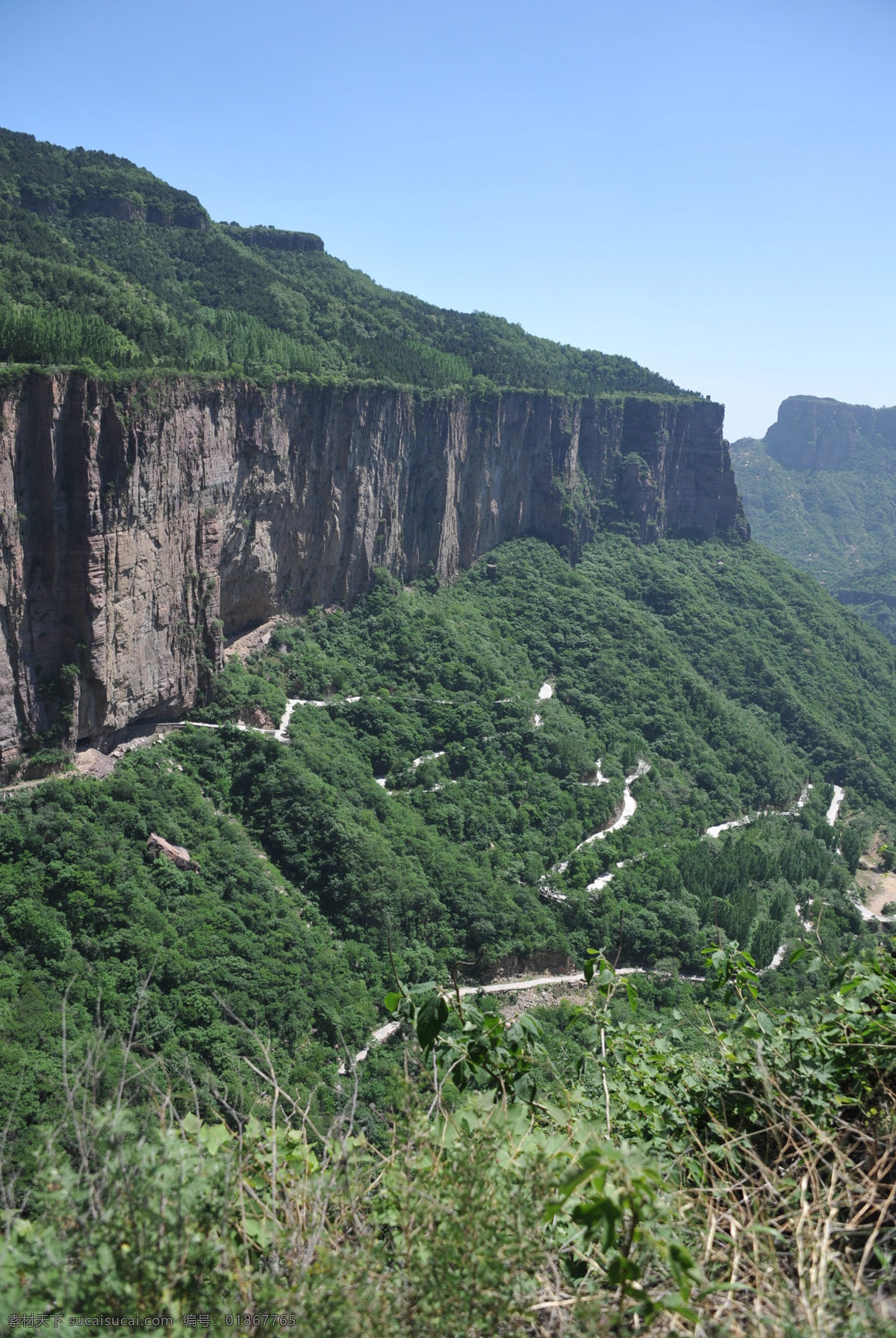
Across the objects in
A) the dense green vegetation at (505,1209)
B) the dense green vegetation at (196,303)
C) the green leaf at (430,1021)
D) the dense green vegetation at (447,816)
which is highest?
the dense green vegetation at (196,303)

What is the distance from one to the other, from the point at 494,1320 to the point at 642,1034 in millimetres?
4961

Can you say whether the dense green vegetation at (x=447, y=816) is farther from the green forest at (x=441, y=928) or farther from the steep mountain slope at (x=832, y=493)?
the steep mountain slope at (x=832, y=493)

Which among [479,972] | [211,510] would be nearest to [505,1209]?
[479,972]

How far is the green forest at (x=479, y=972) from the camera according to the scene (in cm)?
551

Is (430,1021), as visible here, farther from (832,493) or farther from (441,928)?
(832,493)

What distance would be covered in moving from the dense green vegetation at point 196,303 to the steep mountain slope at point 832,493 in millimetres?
73930

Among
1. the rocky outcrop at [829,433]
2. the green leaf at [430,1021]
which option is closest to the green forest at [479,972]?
the green leaf at [430,1021]

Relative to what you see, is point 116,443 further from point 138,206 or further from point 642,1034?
point 138,206

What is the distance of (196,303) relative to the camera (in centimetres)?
5438

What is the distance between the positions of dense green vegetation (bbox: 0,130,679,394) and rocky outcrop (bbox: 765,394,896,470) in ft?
373

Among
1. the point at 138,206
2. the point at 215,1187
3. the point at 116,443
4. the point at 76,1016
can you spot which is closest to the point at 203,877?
the point at 76,1016

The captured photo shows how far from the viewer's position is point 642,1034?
9914 mm

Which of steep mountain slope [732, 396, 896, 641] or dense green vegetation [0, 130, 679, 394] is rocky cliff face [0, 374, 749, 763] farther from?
steep mountain slope [732, 396, 896, 641]

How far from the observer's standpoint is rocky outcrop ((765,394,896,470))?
7461 inches
